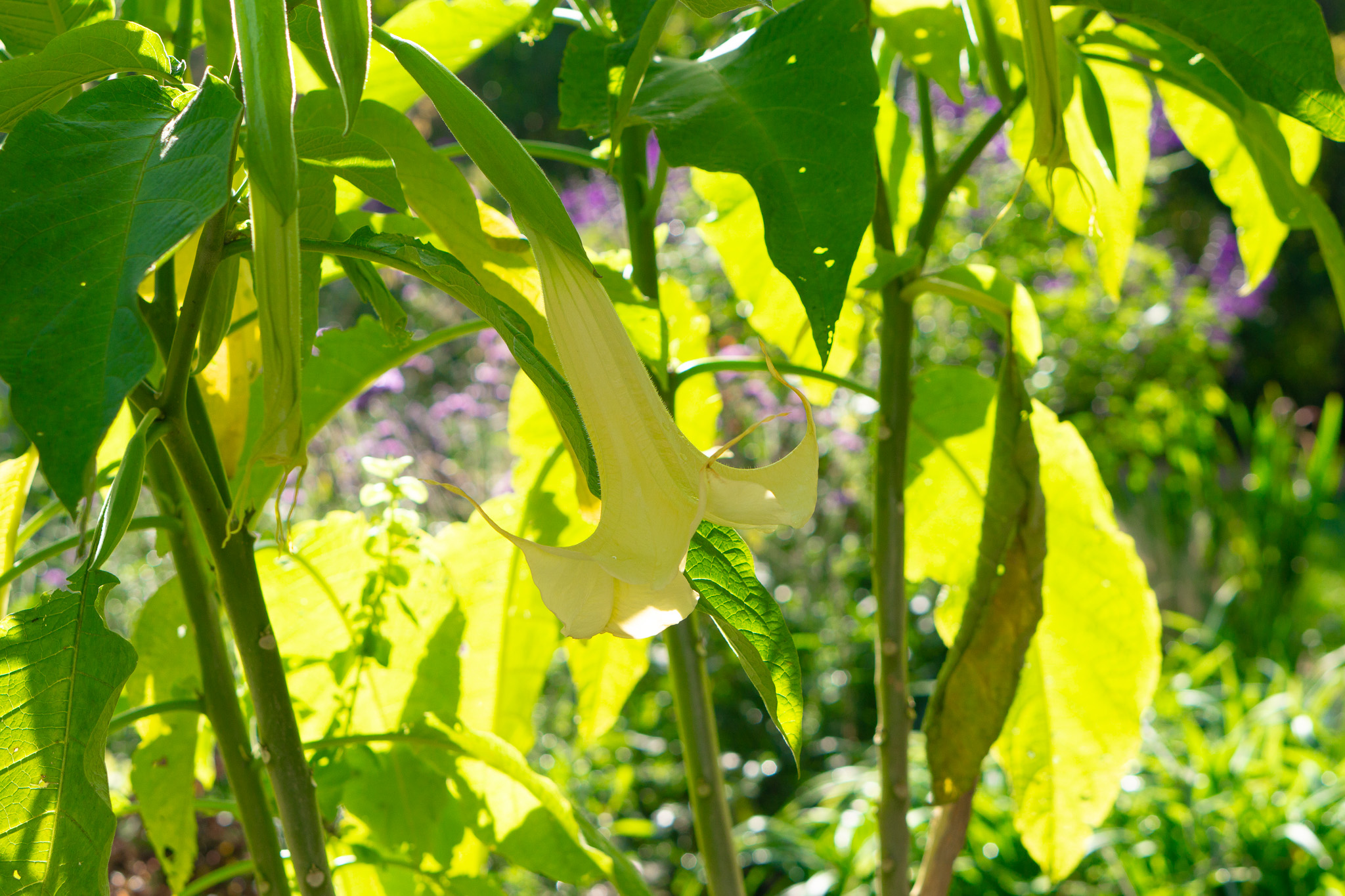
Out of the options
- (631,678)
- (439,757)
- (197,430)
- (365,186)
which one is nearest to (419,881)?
(439,757)

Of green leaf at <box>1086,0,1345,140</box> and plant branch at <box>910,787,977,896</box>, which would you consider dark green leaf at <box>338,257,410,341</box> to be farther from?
plant branch at <box>910,787,977,896</box>

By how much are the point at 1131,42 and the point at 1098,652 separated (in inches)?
14.8

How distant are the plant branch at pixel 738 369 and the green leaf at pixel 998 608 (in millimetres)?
91

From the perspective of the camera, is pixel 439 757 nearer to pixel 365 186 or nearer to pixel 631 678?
pixel 631 678

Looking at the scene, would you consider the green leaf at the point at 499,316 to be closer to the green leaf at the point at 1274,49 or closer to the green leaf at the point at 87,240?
the green leaf at the point at 87,240

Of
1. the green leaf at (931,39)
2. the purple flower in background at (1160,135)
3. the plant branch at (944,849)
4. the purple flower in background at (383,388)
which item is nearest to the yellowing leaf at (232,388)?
the green leaf at (931,39)

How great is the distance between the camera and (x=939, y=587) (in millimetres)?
2164

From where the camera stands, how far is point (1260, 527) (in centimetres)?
265

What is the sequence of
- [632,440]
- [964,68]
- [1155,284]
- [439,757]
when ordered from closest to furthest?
1. [632,440]
2. [439,757]
3. [964,68]
4. [1155,284]

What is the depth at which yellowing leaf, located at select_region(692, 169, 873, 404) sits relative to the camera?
649 millimetres

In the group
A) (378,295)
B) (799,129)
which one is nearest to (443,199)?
(378,295)

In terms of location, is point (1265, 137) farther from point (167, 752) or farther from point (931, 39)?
point (167, 752)

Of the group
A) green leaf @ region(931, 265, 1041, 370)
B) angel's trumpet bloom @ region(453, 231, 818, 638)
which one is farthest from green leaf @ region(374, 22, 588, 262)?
green leaf @ region(931, 265, 1041, 370)

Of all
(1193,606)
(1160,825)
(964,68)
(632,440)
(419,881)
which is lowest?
(1160,825)
